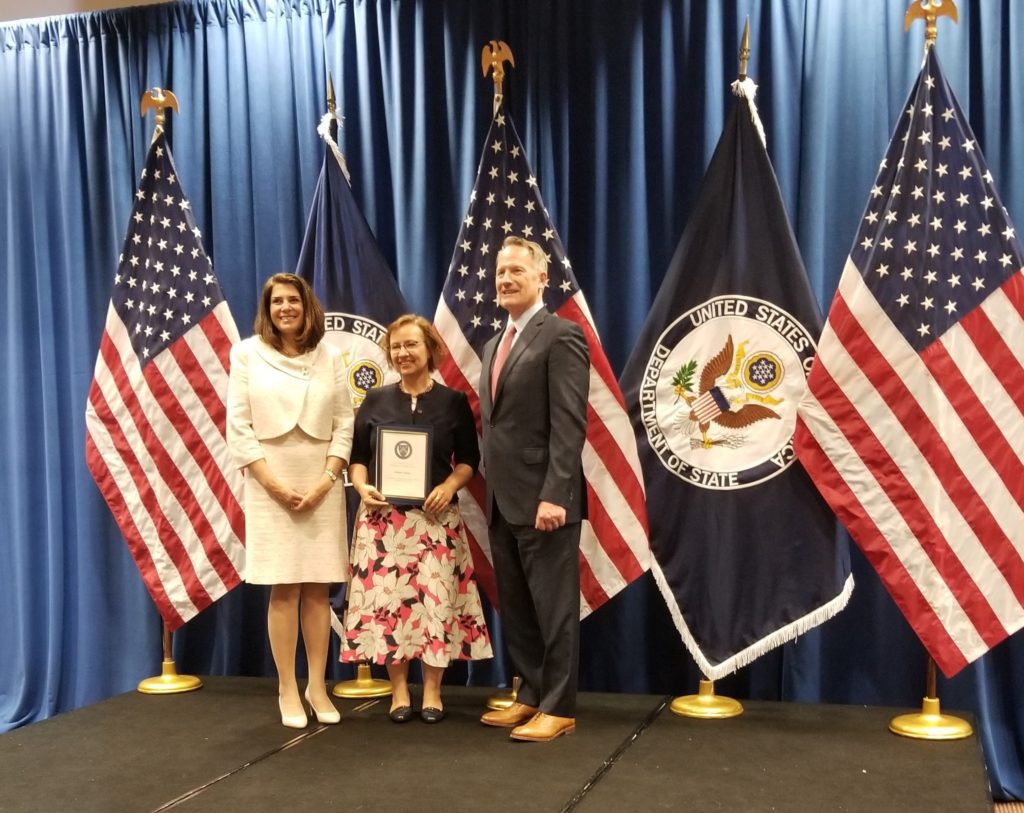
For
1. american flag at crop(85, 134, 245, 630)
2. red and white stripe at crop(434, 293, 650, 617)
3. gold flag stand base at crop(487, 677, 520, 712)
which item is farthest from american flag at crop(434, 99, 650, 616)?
american flag at crop(85, 134, 245, 630)

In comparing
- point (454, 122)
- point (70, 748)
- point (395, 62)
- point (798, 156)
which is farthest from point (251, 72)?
point (70, 748)

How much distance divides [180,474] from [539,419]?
5.23 feet

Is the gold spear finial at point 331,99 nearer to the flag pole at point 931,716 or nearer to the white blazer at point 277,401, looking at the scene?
the white blazer at point 277,401

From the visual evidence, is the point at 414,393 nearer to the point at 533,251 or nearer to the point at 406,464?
the point at 406,464

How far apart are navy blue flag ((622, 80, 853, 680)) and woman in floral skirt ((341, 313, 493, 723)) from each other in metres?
0.66

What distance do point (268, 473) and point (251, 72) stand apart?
81.2 inches

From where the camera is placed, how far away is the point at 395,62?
4.40 meters

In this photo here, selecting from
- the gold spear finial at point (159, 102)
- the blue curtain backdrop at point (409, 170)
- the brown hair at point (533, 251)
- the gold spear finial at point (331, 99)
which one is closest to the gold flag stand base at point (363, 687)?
the blue curtain backdrop at point (409, 170)

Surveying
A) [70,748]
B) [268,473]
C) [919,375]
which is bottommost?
[70,748]

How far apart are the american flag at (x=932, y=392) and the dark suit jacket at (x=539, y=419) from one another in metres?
0.76

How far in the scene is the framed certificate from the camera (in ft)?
11.4

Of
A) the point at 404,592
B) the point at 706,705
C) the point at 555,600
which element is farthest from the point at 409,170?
the point at 706,705

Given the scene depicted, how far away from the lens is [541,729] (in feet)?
10.7

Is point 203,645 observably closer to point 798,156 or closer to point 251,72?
point 251,72
